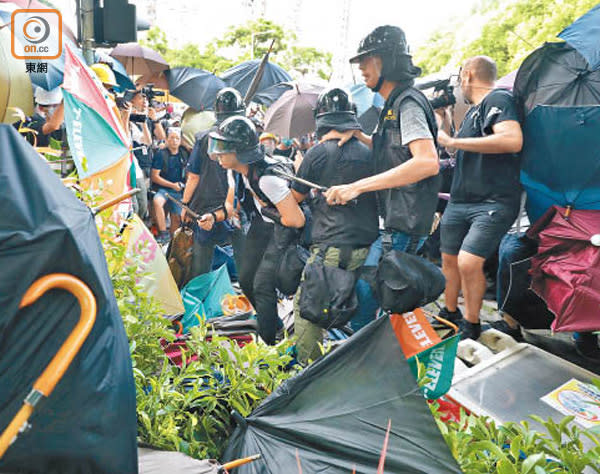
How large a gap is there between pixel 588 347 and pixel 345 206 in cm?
209

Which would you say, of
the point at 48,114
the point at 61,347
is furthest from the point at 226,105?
the point at 61,347

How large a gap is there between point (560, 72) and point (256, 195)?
7.04 ft

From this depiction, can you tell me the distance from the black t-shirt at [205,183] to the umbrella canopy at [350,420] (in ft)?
10.3

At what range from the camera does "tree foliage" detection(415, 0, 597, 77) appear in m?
16.9

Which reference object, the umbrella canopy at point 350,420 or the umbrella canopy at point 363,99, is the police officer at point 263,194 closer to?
the umbrella canopy at point 350,420

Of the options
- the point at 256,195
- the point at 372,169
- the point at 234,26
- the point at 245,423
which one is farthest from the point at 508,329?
the point at 234,26

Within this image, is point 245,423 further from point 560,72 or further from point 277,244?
point 560,72

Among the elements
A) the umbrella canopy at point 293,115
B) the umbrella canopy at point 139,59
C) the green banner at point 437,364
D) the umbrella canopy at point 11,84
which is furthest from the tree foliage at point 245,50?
the green banner at point 437,364

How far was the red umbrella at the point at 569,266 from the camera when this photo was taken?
8.38ft

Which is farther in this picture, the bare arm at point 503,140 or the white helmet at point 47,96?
the white helmet at point 47,96

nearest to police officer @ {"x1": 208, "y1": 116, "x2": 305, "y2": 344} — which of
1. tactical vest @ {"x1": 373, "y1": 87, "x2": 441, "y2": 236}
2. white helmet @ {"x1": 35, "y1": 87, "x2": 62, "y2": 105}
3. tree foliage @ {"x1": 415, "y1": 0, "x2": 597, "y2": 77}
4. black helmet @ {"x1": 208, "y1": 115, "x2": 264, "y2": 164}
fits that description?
black helmet @ {"x1": 208, "y1": 115, "x2": 264, "y2": 164}

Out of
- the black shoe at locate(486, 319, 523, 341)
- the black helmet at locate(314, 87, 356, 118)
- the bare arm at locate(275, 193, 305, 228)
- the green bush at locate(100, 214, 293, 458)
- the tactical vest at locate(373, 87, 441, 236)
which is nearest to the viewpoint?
the green bush at locate(100, 214, 293, 458)

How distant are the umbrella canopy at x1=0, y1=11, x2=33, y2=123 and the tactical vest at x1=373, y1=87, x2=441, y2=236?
2144 mm

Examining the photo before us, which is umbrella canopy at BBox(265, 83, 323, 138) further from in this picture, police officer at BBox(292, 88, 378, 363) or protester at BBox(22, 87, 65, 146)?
police officer at BBox(292, 88, 378, 363)
